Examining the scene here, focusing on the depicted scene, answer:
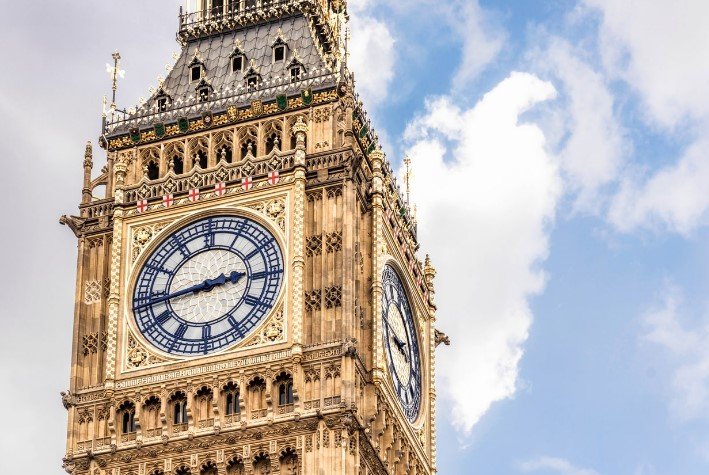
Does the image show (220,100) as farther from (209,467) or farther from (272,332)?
(209,467)

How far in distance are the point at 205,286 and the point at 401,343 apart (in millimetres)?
6428

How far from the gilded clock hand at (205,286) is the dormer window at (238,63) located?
26.9ft

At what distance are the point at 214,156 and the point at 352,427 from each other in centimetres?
1044

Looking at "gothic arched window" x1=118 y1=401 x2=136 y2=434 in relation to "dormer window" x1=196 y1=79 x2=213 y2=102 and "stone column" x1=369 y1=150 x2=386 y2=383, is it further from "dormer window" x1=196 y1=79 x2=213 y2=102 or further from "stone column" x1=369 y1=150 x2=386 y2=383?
"dormer window" x1=196 y1=79 x2=213 y2=102

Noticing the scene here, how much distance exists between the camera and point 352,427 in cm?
6338

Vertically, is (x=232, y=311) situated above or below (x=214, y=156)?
below

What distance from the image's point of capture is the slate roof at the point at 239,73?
7075cm

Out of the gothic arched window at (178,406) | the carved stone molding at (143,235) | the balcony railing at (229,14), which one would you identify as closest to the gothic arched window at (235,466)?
the gothic arched window at (178,406)

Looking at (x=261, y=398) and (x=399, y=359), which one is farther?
(x=399, y=359)

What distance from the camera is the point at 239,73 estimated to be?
72.2 metres

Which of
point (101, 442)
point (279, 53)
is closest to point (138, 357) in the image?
point (101, 442)

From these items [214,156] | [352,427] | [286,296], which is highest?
[214,156]

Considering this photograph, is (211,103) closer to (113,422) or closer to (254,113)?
(254,113)

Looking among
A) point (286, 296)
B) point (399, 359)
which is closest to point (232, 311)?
point (286, 296)
